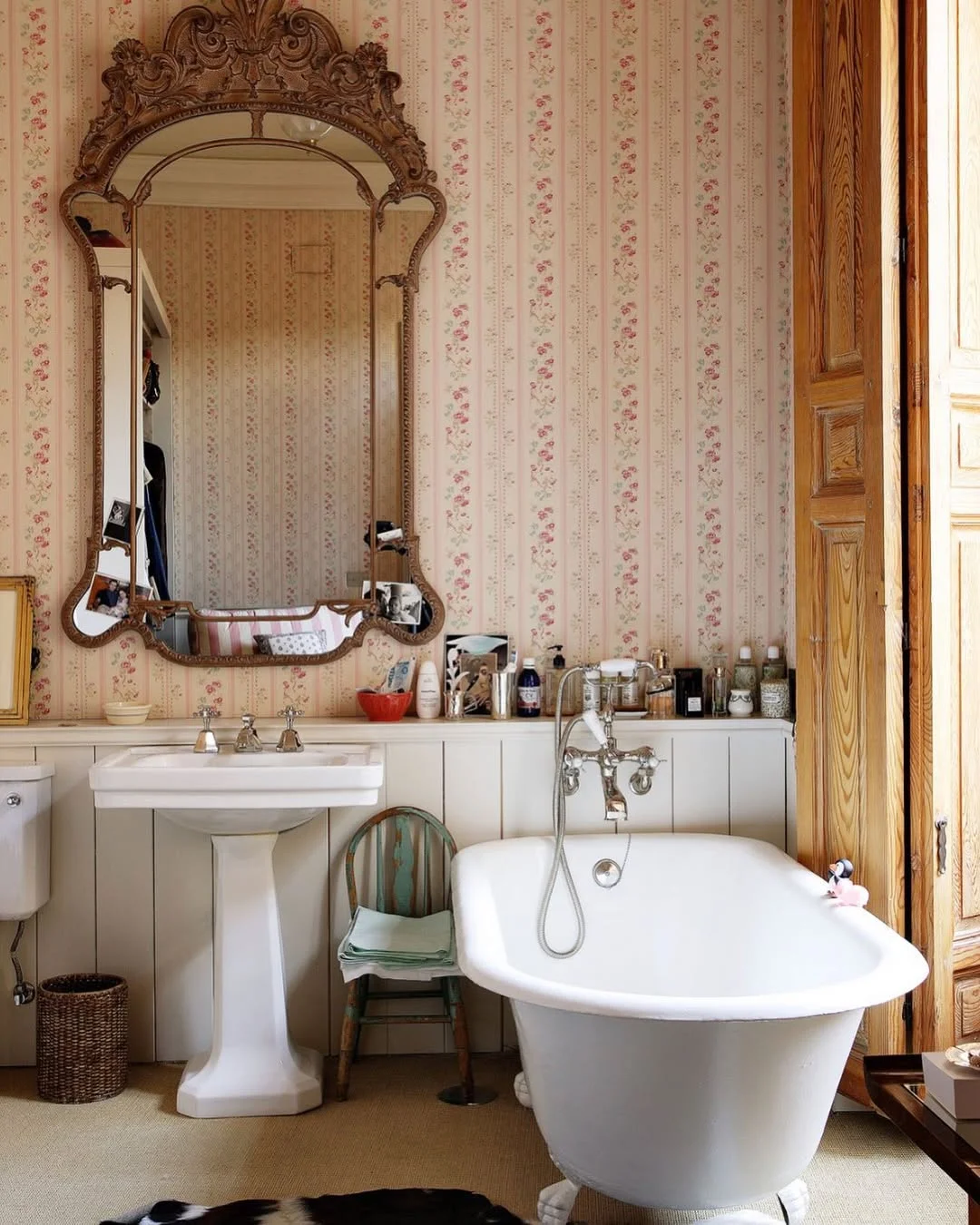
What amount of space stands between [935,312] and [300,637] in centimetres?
177

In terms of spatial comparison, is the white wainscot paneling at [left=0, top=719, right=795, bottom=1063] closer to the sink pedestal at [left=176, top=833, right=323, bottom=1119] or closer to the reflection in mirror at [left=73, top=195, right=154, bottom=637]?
the sink pedestal at [left=176, top=833, right=323, bottom=1119]

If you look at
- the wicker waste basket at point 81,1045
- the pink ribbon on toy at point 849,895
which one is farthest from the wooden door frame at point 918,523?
the wicker waste basket at point 81,1045

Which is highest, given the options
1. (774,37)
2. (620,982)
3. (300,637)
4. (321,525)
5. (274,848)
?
(774,37)

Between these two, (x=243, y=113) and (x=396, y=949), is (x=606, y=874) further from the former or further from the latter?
(x=243, y=113)

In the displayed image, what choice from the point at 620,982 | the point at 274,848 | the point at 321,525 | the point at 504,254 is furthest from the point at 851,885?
the point at 504,254

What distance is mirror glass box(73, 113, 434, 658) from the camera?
3164mm

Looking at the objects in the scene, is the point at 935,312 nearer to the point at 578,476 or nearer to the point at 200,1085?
the point at 578,476

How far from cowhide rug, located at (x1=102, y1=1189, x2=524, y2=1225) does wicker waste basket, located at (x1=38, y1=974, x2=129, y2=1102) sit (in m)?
0.59

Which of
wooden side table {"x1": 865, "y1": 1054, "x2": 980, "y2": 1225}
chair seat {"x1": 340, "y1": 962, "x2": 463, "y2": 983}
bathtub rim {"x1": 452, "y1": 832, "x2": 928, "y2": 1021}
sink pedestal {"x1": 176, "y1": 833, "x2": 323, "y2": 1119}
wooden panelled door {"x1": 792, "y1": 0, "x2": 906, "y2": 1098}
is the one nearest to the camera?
wooden side table {"x1": 865, "y1": 1054, "x2": 980, "y2": 1225}

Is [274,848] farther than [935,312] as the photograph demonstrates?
Yes

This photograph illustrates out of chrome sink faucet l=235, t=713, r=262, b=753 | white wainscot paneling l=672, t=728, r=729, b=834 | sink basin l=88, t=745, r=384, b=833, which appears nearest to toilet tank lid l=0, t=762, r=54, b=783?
sink basin l=88, t=745, r=384, b=833

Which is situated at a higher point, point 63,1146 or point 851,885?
point 851,885

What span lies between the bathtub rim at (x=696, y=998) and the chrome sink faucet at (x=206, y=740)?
0.82m

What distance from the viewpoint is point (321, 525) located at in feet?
10.5
